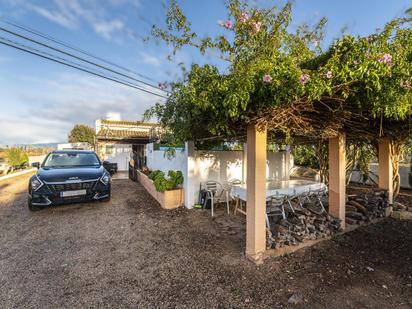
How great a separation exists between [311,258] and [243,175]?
377 cm

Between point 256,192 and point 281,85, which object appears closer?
point 281,85

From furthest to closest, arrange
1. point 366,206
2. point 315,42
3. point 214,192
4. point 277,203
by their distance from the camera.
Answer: point 214,192, point 366,206, point 277,203, point 315,42

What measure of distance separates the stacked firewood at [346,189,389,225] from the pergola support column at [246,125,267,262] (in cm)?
251

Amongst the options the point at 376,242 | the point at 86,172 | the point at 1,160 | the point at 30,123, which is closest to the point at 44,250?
the point at 86,172

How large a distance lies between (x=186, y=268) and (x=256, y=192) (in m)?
1.52

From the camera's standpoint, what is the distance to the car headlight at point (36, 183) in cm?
504

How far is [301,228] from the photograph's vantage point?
3490 millimetres

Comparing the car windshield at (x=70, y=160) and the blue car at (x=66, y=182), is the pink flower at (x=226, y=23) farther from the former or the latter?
the car windshield at (x=70, y=160)

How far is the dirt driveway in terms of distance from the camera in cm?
231

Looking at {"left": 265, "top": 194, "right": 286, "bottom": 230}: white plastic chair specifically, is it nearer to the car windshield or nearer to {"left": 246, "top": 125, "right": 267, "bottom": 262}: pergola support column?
{"left": 246, "top": 125, "right": 267, "bottom": 262}: pergola support column

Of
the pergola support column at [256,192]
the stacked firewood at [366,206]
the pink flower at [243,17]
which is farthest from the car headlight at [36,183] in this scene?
the stacked firewood at [366,206]

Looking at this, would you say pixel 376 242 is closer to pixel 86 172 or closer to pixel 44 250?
pixel 44 250

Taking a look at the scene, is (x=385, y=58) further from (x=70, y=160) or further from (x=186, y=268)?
(x=70, y=160)

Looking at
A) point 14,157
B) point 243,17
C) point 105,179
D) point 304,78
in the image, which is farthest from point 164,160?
point 14,157
